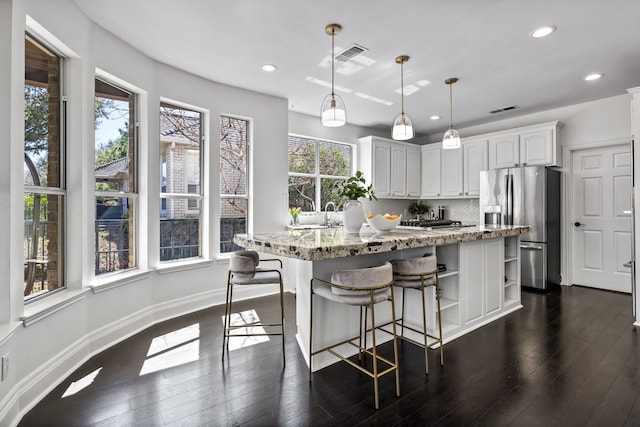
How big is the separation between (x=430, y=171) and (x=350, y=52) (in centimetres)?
361

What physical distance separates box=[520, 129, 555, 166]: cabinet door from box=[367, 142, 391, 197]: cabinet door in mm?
2036

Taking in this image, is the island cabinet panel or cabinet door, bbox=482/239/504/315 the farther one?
cabinet door, bbox=482/239/504/315

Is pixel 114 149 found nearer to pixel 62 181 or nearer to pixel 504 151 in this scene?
pixel 62 181

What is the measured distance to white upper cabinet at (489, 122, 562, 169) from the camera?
4.71 m

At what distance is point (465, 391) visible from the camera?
6.73 feet

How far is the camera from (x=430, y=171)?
246 inches

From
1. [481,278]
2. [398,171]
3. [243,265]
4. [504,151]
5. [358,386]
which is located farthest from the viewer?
[398,171]

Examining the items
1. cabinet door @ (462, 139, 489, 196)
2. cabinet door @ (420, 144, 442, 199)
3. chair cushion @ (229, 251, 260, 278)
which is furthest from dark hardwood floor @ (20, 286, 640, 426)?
cabinet door @ (420, 144, 442, 199)

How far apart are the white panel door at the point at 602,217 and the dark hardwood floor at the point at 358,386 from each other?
206 cm

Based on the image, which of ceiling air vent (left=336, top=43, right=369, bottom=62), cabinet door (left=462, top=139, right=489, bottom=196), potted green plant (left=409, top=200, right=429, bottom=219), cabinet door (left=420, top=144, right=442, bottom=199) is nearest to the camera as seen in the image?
ceiling air vent (left=336, top=43, right=369, bottom=62)

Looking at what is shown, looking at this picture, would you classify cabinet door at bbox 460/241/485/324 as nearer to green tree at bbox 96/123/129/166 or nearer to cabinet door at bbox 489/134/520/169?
cabinet door at bbox 489/134/520/169

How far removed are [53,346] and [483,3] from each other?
3.81 metres

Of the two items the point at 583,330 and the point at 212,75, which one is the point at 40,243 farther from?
the point at 583,330

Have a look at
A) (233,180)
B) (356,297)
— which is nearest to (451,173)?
(233,180)
